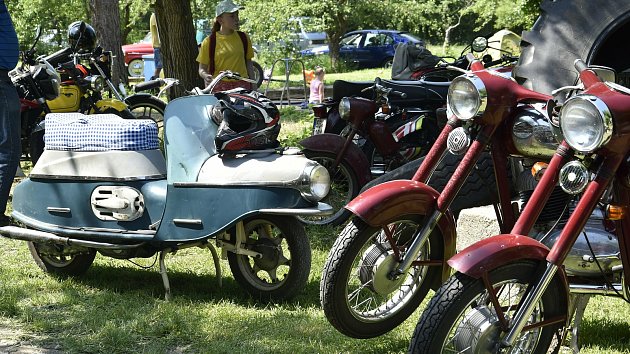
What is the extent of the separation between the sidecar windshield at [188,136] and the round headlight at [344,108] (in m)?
2.47

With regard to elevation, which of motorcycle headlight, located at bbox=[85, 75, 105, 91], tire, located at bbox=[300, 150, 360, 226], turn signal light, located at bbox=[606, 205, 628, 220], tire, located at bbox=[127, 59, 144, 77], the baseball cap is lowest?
tire, located at bbox=[127, 59, 144, 77]

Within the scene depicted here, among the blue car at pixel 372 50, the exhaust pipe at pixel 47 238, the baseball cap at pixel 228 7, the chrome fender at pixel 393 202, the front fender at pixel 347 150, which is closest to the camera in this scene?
the chrome fender at pixel 393 202

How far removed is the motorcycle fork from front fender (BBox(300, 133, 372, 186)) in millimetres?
3578

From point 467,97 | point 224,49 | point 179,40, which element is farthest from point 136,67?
point 467,97

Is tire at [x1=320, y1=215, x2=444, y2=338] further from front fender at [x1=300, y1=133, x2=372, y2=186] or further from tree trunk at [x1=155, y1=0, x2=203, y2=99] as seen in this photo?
tree trunk at [x1=155, y1=0, x2=203, y2=99]

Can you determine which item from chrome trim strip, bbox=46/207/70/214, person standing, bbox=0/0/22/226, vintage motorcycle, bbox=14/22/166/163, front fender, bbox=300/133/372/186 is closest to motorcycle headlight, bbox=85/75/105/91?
vintage motorcycle, bbox=14/22/166/163

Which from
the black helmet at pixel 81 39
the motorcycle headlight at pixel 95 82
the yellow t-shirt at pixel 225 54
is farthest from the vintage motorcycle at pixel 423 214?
the black helmet at pixel 81 39

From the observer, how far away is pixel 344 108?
26.3 feet

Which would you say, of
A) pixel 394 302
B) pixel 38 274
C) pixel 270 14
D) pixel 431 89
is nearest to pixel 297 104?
pixel 270 14

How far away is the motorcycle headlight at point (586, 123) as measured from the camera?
3420mm

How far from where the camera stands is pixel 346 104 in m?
8.01

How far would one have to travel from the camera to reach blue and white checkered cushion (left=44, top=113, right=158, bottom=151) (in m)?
5.71

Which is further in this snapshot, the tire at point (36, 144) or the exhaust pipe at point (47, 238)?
the tire at point (36, 144)

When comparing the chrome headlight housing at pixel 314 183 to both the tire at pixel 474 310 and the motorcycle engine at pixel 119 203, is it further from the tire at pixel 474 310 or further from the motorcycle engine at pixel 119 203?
the tire at pixel 474 310
